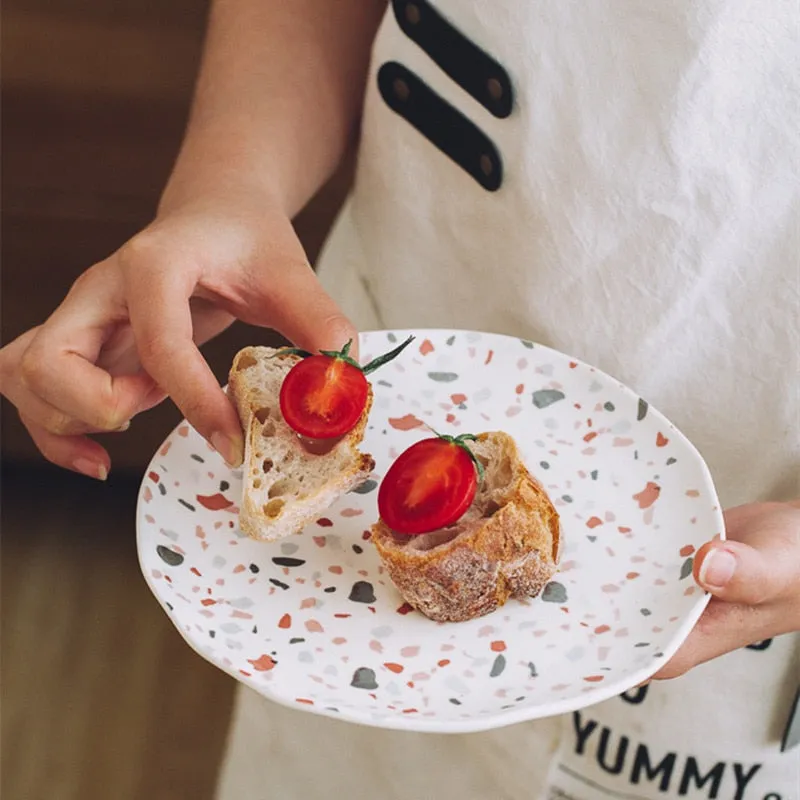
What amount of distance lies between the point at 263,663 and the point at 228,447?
177 mm

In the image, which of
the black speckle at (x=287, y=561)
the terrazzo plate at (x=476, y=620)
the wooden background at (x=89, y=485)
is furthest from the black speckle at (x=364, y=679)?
the wooden background at (x=89, y=485)

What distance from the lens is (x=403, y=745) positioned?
1.10 metres

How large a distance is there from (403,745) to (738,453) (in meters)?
0.47

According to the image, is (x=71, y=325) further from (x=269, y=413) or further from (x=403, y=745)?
(x=403, y=745)

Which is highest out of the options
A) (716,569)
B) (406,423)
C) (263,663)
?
(406,423)

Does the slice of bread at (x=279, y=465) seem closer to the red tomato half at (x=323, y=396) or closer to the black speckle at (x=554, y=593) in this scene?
the red tomato half at (x=323, y=396)

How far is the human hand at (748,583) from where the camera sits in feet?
2.36

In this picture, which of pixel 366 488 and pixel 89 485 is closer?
pixel 366 488

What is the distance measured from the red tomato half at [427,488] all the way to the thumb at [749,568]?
0.18m

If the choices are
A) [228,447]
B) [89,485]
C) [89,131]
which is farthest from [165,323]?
[89,485]

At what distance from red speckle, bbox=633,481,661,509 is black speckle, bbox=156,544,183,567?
36cm

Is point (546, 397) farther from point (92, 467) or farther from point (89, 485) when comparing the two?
point (89, 485)

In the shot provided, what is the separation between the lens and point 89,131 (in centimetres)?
176

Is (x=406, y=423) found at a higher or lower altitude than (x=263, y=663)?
higher
